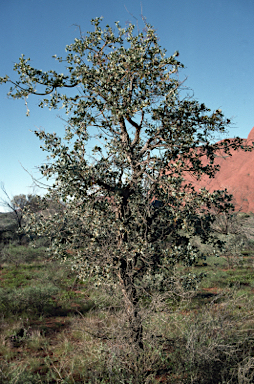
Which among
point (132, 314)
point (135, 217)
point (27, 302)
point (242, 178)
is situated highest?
point (242, 178)

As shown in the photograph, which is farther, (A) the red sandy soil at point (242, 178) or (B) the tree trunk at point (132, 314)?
(A) the red sandy soil at point (242, 178)

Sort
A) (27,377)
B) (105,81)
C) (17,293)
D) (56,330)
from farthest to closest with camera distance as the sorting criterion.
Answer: (17,293), (56,330), (105,81), (27,377)

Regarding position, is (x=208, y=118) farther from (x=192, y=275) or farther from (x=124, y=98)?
(x=192, y=275)

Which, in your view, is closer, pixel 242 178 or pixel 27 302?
pixel 27 302

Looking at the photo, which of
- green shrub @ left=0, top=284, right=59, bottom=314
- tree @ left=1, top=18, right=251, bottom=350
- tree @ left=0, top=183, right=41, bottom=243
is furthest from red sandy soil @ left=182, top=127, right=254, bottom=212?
tree @ left=1, top=18, right=251, bottom=350

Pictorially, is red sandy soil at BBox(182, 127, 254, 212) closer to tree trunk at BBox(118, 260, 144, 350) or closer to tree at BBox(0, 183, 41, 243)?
tree at BBox(0, 183, 41, 243)

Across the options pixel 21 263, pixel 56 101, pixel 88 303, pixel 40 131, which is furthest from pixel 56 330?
pixel 21 263

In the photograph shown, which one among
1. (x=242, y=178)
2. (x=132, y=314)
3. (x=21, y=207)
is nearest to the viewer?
(x=132, y=314)

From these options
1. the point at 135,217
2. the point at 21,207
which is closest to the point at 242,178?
the point at 21,207

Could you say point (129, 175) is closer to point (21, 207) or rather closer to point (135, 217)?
point (135, 217)

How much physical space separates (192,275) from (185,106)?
335 cm

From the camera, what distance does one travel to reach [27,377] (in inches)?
175

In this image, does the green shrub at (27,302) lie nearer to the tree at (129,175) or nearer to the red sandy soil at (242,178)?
the tree at (129,175)

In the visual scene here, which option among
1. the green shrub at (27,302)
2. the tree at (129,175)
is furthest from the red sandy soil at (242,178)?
the tree at (129,175)
